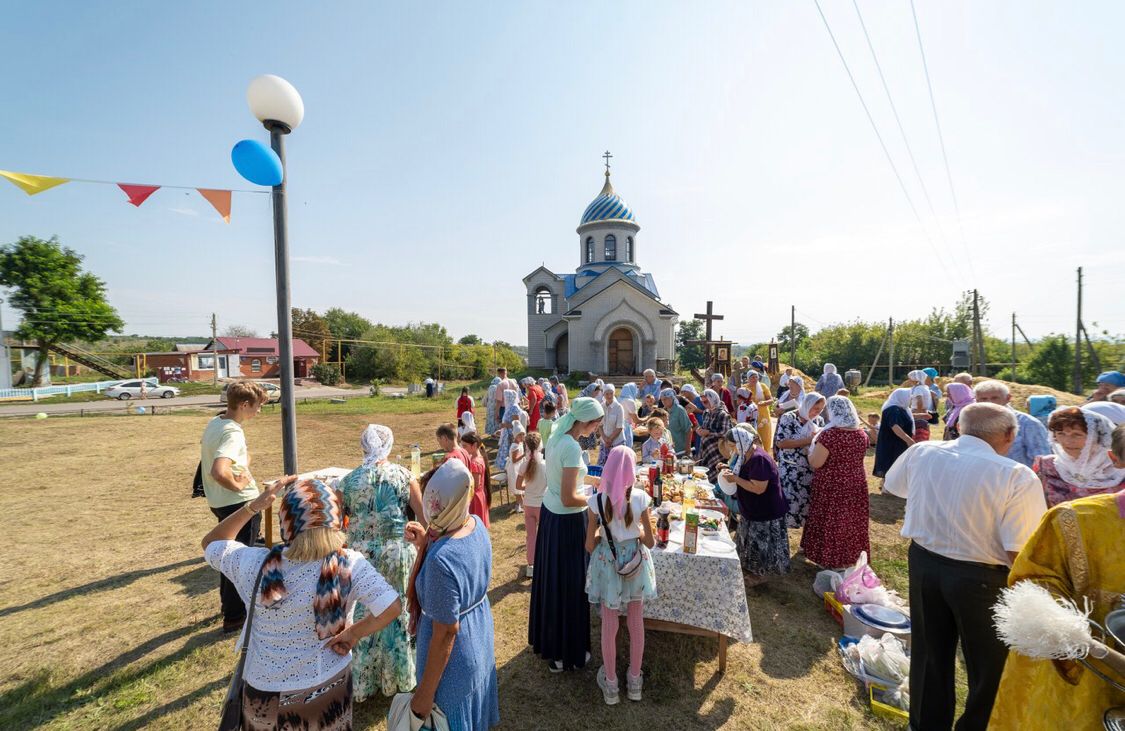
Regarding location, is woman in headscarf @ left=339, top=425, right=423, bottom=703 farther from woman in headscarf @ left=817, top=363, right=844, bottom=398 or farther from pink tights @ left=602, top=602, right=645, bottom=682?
woman in headscarf @ left=817, top=363, right=844, bottom=398

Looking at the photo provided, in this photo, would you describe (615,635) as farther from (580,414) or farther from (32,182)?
(32,182)

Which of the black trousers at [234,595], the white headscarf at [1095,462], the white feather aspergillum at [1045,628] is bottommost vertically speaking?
the black trousers at [234,595]

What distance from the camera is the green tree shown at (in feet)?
102

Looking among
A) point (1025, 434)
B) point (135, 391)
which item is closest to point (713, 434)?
point (1025, 434)

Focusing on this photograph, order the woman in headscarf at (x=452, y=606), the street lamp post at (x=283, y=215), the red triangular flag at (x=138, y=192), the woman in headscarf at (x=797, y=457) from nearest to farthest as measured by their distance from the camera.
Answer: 1. the woman in headscarf at (x=452, y=606)
2. the street lamp post at (x=283, y=215)
3. the red triangular flag at (x=138, y=192)
4. the woman in headscarf at (x=797, y=457)

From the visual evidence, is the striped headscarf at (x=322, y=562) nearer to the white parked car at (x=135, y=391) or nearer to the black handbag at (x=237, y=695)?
the black handbag at (x=237, y=695)

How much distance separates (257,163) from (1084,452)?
6299 mm

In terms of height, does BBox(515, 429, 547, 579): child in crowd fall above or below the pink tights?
above

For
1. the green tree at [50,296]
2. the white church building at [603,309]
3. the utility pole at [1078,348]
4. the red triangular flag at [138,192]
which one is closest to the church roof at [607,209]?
the white church building at [603,309]

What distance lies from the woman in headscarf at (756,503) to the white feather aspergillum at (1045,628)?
2.59 meters

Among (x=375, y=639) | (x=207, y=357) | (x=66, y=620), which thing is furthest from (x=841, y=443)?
(x=207, y=357)

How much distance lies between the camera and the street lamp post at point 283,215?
117 inches

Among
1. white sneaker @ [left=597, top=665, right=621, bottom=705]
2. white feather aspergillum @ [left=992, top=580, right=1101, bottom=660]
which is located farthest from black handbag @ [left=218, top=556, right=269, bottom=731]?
white feather aspergillum @ [left=992, top=580, right=1101, bottom=660]

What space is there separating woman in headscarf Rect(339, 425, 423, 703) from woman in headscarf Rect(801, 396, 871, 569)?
4.10 m
